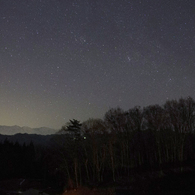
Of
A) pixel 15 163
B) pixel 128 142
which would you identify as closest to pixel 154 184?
pixel 128 142

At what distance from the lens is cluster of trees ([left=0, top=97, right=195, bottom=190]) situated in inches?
1410

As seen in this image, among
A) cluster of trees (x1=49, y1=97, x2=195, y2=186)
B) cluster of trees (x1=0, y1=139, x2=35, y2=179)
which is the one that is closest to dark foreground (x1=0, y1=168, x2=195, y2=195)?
cluster of trees (x1=49, y1=97, x2=195, y2=186)

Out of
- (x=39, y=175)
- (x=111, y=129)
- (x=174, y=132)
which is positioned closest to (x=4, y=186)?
(x=39, y=175)

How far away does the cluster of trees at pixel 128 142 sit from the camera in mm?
35812

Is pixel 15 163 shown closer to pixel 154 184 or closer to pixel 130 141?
pixel 130 141

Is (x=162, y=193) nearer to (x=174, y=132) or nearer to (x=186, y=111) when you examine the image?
(x=174, y=132)

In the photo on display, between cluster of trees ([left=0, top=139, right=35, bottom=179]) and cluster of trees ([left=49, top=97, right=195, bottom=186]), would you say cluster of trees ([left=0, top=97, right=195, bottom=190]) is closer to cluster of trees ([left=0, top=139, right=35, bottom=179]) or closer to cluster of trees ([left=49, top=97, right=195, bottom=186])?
cluster of trees ([left=49, top=97, right=195, bottom=186])

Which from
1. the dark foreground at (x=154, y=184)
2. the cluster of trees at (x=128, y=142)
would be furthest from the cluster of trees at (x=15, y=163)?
the dark foreground at (x=154, y=184)

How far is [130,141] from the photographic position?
43.7 meters

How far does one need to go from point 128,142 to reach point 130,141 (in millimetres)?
1236

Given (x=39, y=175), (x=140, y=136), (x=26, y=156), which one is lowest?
(x=39, y=175)

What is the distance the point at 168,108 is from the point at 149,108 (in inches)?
189

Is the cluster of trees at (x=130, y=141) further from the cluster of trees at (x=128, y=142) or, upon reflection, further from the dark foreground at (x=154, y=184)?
the dark foreground at (x=154, y=184)

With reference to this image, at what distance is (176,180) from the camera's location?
27.1 m
